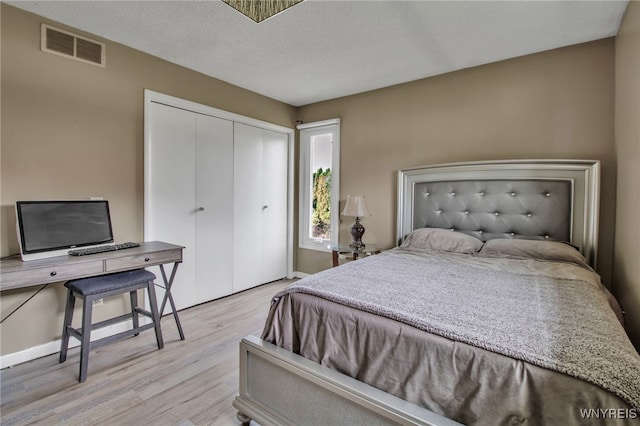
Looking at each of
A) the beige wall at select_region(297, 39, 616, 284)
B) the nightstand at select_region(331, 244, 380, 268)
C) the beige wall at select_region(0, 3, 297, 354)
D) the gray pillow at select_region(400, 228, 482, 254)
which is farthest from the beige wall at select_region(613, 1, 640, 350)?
the beige wall at select_region(0, 3, 297, 354)

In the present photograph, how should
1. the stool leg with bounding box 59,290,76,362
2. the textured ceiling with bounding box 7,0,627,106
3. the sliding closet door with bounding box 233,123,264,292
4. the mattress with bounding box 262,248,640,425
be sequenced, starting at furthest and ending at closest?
the sliding closet door with bounding box 233,123,264,292, the stool leg with bounding box 59,290,76,362, the textured ceiling with bounding box 7,0,627,106, the mattress with bounding box 262,248,640,425

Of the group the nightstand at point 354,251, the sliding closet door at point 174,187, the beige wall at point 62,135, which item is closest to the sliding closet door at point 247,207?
the sliding closet door at point 174,187

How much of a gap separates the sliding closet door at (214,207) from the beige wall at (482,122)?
1281 mm

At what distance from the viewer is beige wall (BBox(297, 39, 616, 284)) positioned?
2412 mm

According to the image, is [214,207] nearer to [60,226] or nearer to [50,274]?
[60,226]

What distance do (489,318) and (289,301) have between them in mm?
899

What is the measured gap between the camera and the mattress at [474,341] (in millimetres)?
882

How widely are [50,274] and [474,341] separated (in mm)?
2322

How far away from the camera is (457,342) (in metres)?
1.07

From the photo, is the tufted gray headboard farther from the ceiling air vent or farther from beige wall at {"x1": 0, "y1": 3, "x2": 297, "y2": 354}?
the ceiling air vent

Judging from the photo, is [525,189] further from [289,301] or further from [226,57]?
[226,57]

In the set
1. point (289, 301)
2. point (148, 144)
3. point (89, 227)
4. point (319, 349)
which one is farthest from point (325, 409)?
point (148, 144)

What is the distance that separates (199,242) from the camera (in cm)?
325

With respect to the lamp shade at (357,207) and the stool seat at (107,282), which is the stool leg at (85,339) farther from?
the lamp shade at (357,207)
